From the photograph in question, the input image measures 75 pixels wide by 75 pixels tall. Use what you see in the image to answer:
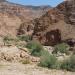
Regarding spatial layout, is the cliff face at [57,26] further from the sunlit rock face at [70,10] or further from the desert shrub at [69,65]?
the desert shrub at [69,65]

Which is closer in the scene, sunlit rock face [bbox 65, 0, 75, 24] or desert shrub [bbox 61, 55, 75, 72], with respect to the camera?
desert shrub [bbox 61, 55, 75, 72]

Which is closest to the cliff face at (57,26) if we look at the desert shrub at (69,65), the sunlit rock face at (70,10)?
the sunlit rock face at (70,10)

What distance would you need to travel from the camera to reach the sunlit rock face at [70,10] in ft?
148

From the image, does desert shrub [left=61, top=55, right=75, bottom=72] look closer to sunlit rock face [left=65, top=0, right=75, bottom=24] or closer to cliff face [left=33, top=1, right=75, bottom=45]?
cliff face [left=33, top=1, right=75, bottom=45]

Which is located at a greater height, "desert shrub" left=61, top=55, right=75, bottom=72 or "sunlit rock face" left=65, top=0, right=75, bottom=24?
"sunlit rock face" left=65, top=0, right=75, bottom=24

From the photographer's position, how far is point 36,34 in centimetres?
4988

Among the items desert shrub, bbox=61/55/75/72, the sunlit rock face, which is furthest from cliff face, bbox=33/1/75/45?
desert shrub, bbox=61/55/75/72

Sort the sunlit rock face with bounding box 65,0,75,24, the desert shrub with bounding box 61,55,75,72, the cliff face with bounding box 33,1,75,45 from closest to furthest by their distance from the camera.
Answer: the desert shrub with bounding box 61,55,75,72 < the cliff face with bounding box 33,1,75,45 < the sunlit rock face with bounding box 65,0,75,24

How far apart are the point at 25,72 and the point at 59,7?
31.3 meters

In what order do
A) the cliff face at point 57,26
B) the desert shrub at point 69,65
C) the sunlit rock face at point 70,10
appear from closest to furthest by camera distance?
the desert shrub at point 69,65
the cliff face at point 57,26
the sunlit rock face at point 70,10

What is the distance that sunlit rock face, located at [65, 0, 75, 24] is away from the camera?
45003 millimetres

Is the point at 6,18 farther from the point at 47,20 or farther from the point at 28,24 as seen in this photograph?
the point at 47,20

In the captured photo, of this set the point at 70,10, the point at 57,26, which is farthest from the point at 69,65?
the point at 70,10

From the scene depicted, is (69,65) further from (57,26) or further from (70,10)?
(70,10)
